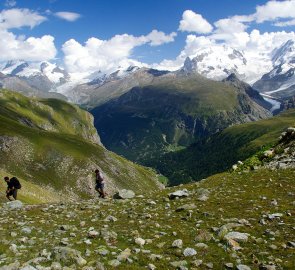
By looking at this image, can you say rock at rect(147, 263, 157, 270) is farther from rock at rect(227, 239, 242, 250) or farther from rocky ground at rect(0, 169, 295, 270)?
rock at rect(227, 239, 242, 250)

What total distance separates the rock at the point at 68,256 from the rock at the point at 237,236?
6.27 m

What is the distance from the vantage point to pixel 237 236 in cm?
1831

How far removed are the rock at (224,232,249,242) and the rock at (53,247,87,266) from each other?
20.6ft

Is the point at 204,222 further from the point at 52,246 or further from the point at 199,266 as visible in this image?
the point at 52,246

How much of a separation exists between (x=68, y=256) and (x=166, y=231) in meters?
5.45

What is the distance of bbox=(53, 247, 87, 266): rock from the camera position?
16.4 meters

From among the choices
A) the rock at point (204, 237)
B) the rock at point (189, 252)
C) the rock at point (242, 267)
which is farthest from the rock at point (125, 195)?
the rock at point (242, 267)

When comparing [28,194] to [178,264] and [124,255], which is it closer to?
[124,255]

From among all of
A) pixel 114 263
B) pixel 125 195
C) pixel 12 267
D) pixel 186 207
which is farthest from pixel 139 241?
pixel 125 195

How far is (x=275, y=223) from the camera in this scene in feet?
65.4

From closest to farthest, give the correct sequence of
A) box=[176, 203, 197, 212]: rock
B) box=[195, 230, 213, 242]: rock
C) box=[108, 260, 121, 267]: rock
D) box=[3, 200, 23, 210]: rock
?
box=[108, 260, 121, 267]: rock, box=[195, 230, 213, 242]: rock, box=[176, 203, 197, 212]: rock, box=[3, 200, 23, 210]: rock

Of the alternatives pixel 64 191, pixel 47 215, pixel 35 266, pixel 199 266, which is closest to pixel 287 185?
pixel 199 266

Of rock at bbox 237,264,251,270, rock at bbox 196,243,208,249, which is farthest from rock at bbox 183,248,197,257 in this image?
rock at bbox 237,264,251,270

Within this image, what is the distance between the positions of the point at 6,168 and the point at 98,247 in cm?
17913
